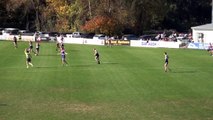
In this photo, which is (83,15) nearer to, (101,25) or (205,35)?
(101,25)

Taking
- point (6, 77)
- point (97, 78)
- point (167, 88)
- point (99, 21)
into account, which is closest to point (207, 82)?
point (167, 88)

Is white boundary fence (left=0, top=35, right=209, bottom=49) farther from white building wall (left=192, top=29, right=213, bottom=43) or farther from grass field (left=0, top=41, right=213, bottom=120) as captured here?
grass field (left=0, top=41, right=213, bottom=120)

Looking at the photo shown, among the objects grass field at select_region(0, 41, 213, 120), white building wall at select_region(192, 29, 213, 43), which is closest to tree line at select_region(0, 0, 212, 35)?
white building wall at select_region(192, 29, 213, 43)

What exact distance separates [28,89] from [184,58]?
31.4m

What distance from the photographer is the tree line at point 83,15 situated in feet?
343

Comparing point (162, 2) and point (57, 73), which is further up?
point (162, 2)

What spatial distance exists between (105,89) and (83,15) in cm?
6646

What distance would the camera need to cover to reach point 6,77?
152 feet

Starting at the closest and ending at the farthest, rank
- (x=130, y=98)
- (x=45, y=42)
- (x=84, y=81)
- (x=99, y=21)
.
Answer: (x=130, y=98), (x=84, y=81), (x=45, y=42), (x=99, y=21)

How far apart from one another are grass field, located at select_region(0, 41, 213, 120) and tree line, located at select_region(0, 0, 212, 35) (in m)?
40.5

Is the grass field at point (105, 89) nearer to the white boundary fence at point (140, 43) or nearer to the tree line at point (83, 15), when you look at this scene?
the white boundary fence at point (140, 43)

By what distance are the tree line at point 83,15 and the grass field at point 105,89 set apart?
4051 cm

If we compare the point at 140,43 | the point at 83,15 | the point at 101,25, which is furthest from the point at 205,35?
the point at 83,15

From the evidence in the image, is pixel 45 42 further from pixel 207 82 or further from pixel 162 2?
pixel 207 82
